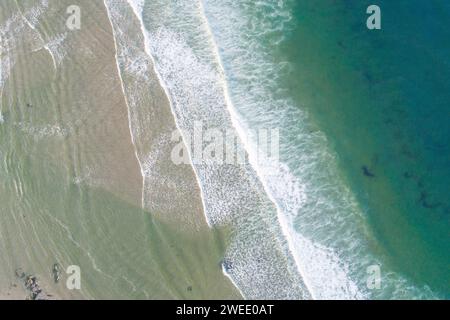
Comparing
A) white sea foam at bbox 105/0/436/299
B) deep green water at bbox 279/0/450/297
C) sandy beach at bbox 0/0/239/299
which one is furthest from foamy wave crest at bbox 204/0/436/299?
sandy beach at bbox 0/0/239/299

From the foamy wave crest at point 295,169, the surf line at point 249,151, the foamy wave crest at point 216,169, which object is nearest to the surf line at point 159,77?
the foamy wave crest at point 216,169

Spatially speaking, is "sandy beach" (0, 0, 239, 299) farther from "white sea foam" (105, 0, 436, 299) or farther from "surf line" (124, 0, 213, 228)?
"white sea foam" (105, 0, 436, 299)

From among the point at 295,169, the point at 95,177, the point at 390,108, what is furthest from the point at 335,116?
the point at 95,177

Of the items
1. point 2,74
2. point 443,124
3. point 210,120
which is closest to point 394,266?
point 443,124

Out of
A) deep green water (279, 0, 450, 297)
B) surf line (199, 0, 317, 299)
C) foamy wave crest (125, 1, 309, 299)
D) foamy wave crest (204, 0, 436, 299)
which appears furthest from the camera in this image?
deep green water (279, 0, 450, 297)

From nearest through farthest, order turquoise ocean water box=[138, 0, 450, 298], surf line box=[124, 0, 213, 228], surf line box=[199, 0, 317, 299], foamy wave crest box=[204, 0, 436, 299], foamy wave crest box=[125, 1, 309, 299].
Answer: foamy wave crest box=[125, 1, 309, 299], surf line box=[199, 0, 317, 299], foamy wave crest box=[204, 0, 436, 299], surf line box=[124, 0, 213, 228], turquoise ocean water box=[138, 0, 450, 298]

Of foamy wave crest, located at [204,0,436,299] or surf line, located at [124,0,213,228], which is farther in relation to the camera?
surf line, located at [124,0,213,228]
